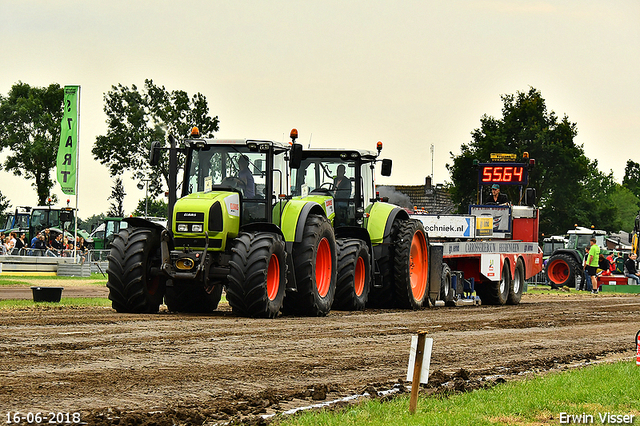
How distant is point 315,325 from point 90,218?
116m

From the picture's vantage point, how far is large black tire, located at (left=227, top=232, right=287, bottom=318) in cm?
1262

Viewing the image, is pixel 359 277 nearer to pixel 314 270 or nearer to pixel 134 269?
pixel 314 270

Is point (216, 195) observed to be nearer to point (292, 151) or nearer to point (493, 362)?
point (292, 151)

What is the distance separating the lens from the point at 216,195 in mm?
13547

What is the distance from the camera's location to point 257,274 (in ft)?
41.2

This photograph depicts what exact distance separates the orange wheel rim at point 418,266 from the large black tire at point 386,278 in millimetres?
749

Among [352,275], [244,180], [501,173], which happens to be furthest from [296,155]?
[501,173]

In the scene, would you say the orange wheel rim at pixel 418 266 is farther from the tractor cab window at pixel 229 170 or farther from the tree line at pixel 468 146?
the tree line at pixel 468 146

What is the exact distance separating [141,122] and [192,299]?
43.0m

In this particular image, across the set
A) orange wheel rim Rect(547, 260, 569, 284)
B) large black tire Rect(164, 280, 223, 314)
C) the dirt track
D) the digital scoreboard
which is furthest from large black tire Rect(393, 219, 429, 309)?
orange wheel rim Rect(547, 260, 569, 284)

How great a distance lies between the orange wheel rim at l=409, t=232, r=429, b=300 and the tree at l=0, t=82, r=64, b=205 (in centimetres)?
4496

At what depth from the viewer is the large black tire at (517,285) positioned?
2278 cm

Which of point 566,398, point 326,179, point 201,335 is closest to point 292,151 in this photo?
point 326,179

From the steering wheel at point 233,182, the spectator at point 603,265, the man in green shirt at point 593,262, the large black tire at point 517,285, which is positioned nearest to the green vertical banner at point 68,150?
the large black tire at point 517,285
